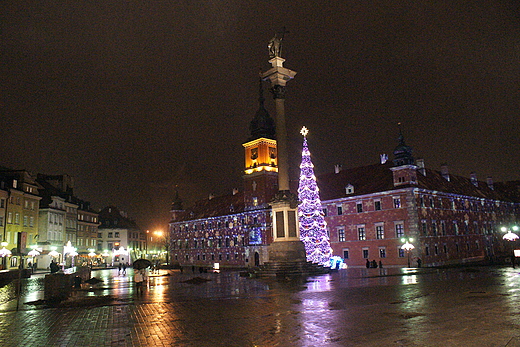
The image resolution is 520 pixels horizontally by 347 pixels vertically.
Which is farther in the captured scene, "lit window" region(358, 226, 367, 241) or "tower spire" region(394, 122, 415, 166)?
"lit window" region(358, 226, 367, 241)

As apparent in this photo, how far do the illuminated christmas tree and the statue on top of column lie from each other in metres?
8.34

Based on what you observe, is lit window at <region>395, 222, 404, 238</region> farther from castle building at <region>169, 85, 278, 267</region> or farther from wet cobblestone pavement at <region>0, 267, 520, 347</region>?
wet cobblestone pavement at <region>0, 267, 520, 347</region>

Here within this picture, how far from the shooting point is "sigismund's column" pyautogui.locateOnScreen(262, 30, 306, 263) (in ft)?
108

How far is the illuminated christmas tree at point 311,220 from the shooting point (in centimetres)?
3928

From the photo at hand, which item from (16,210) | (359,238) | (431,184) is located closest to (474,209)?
(431,184)

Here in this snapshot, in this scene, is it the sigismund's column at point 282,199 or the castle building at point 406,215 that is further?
the castle building at point 406,215

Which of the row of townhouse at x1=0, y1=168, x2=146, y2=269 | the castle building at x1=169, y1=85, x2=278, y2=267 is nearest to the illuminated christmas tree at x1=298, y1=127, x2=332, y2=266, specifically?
the row of townhouse at x1=0, y1=168, x2=146, y2=269

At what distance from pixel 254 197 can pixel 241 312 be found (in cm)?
5718

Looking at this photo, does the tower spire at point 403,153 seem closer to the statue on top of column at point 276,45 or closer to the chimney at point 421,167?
the chimney at point 421,167

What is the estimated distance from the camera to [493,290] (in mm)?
17344

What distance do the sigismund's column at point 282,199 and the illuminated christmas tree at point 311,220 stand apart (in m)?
5.47

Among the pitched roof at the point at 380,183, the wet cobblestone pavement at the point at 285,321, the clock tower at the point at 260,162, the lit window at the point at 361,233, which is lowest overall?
the wet cobblestone pavement at the point at 285,321

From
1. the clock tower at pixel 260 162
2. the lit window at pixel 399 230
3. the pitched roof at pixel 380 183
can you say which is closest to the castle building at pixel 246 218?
the clock tower at pixel 260 162

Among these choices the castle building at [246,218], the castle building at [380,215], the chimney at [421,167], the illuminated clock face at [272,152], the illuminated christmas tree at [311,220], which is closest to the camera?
the illuminated christmas tree at [311,220]
